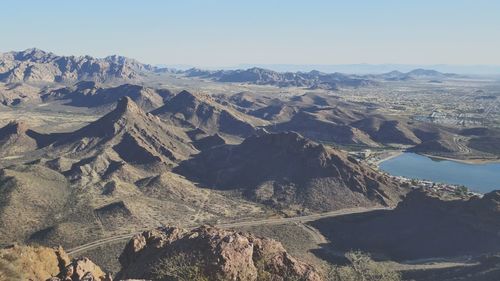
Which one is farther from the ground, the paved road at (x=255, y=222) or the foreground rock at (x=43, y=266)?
the foreground rock at (x=43, y=266)

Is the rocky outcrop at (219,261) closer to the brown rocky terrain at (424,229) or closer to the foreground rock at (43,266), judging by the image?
the foreground rock at (43,266)

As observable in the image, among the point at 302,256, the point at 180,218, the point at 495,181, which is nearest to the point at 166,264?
the point at 302,256

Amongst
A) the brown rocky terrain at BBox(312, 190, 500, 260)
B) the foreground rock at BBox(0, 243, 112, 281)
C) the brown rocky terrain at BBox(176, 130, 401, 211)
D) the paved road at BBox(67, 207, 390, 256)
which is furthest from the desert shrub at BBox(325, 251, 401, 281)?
the brown rocky terrain at BBox(176, 130, 401, 211)

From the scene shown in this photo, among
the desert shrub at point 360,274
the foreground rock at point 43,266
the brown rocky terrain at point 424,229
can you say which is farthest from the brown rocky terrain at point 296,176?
the foreground rock at point 43,266

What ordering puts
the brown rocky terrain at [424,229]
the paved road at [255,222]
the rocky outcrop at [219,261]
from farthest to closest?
the brown rocky terrain at [424,229], the paved road at [255,222], the rocky outcrop at [219,261]

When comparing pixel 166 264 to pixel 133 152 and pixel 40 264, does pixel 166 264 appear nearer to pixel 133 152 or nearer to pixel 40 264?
pixel 40 264

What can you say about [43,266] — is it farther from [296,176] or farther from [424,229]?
[296,176]

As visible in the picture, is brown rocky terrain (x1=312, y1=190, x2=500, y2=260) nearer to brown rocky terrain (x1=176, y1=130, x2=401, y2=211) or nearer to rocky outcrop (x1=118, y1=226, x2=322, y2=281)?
brown rocky terrain (x1=176, y1=130, x2=401, y2=211)
